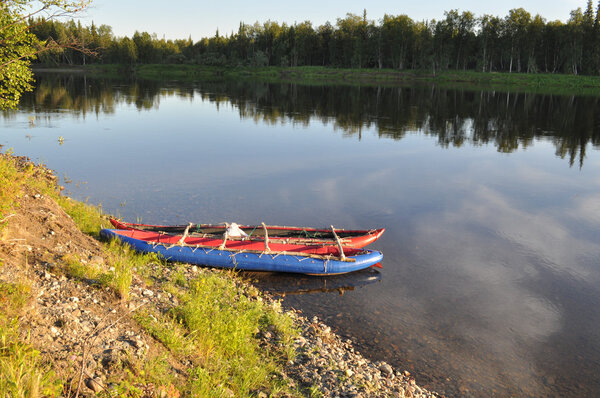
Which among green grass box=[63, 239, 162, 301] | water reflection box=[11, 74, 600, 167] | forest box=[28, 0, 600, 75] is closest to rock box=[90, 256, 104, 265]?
green grass box=[63, 239, 162, 301]

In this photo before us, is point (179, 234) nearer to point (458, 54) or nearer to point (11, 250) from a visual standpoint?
point (11, 250)

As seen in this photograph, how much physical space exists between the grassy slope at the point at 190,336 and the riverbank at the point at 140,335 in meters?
0.03

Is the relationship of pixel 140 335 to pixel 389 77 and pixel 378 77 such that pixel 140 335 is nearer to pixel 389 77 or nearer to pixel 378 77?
pixel 389 77

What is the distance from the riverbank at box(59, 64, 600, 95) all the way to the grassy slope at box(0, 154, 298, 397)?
105 m

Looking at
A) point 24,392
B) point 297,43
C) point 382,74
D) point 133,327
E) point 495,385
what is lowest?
point 495,385

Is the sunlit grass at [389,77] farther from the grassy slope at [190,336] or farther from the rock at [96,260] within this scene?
the rock at [96,260]

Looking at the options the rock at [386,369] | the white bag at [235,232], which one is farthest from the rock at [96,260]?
the rock at [386,369]

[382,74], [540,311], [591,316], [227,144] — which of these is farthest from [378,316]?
[382,74]

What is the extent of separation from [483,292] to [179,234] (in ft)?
38.1

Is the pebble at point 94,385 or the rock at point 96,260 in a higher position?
the pebble at point 94,385

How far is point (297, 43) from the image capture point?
5994 inches

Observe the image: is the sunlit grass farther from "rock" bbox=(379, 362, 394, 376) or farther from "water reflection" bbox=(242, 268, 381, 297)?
"rock" bbox=(379, 362, 394, 376)

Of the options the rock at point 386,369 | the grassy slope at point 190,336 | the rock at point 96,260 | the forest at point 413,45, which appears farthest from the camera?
the forest at point 413,45

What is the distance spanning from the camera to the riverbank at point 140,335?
284 inches
